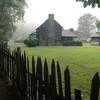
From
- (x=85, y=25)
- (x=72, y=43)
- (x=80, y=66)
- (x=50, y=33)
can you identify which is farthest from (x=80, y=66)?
(x=85, y=25)

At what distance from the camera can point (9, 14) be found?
36.0 metres

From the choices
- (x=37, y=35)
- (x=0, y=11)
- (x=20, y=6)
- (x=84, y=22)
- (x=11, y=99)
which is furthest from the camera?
(x=84, y=22)

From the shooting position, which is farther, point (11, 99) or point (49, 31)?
point (49, 31)

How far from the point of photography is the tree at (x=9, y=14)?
32.1 m

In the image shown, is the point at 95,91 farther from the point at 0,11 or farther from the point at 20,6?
the point at 20,6

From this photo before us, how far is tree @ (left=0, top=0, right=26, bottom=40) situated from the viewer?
105 feet

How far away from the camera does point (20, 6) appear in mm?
35812

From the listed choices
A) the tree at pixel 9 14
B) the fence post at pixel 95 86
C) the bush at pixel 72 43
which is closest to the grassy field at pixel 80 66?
the fence post at pixel 95 86

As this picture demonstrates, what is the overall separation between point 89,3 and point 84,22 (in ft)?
424

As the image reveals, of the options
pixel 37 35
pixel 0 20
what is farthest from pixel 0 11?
pixel 37 35

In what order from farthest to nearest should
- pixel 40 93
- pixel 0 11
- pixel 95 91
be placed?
pixel 0 11
pixel 40 93
pixel 95 91

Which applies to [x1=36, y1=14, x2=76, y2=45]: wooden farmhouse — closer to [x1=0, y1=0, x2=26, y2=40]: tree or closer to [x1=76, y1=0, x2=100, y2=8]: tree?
[x1=0, y1=0, x2=26, y2=40]: tree

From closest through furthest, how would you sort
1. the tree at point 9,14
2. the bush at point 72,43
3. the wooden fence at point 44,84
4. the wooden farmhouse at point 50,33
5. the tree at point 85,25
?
the wooden fence at point 44,84 < the tree at point 9,14 < the bush at point 72,43 < the wooden farmhouse at point 50,33 < the tree at point 85,25

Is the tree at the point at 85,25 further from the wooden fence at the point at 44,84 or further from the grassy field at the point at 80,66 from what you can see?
the wooden fence at the point at 44,84
